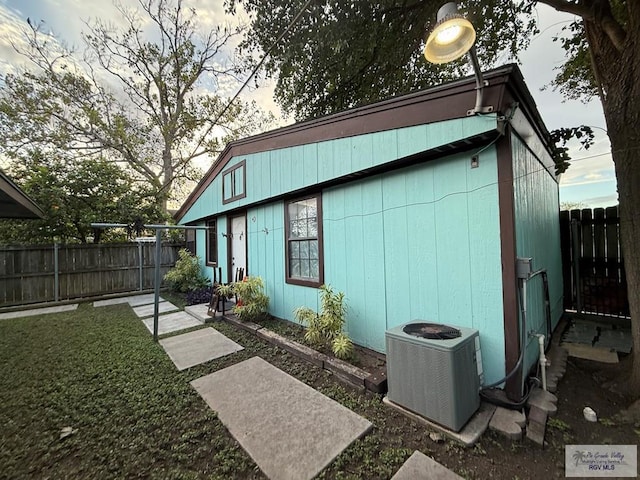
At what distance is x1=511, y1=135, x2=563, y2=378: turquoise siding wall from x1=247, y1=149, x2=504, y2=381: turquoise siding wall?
33cm

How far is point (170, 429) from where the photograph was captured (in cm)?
194

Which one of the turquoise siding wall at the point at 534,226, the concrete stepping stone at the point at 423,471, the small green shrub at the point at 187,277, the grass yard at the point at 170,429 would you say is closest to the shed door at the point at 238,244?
the small green shrub at the point at 187,277

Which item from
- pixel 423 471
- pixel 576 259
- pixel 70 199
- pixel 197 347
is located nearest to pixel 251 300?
pixel 197 347

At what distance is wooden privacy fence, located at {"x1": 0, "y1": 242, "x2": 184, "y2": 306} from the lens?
6.29 m

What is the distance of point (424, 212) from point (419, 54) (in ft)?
12.6

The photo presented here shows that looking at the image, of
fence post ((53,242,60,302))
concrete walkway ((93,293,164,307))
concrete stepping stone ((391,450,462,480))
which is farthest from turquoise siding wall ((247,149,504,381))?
fence post ((53,242,60,302))

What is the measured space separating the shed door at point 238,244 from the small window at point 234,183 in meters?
0.51

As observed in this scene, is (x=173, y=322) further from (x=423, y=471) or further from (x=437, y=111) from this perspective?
(x=437, y=111)

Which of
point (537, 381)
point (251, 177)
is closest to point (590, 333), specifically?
point (537, 381)

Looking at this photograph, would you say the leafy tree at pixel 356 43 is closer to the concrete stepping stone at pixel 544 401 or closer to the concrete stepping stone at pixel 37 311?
the concrete stepping stone at pixel 544 401

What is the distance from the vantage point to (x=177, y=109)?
12359mm

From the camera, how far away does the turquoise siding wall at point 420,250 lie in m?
2.17

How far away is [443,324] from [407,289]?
482 mm

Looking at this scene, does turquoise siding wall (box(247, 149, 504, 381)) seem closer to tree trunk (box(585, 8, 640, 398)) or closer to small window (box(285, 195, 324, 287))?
small window (box(285, 195, 324, 287))
